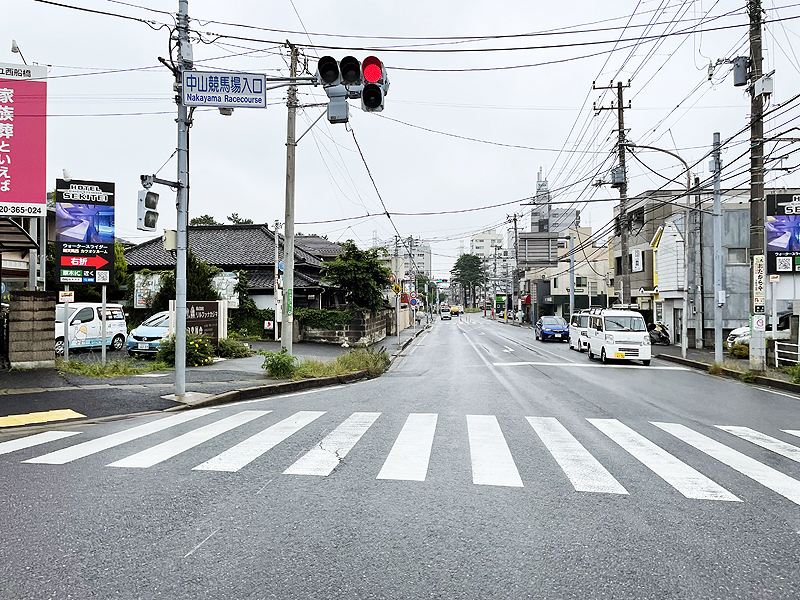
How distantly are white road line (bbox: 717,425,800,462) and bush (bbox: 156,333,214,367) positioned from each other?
1352 centimetres

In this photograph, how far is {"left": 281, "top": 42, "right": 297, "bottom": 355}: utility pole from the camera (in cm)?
1588

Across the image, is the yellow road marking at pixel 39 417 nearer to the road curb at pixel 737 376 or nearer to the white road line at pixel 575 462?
the white road line at pixel 575 462

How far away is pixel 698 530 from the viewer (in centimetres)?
443

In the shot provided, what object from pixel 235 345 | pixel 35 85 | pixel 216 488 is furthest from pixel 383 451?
pixel 235 345

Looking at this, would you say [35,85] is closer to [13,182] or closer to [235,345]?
[13,182]

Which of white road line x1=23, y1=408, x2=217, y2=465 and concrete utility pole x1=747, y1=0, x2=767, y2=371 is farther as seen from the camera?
concrete utility pole x1=747, y1=0, x2=767, y2=371

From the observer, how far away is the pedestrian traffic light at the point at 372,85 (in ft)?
27.5

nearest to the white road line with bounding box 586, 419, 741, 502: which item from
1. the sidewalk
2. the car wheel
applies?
the sidewalk

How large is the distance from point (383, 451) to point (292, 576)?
334cm

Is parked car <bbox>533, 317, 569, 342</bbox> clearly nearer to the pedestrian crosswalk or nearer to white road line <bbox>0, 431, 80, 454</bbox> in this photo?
the pedestrian crosswalk

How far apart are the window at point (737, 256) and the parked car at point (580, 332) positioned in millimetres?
8629

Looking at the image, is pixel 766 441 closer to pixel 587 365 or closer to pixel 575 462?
pixel 575 462

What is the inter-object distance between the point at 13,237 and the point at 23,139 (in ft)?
9.85

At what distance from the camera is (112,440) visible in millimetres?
7523
